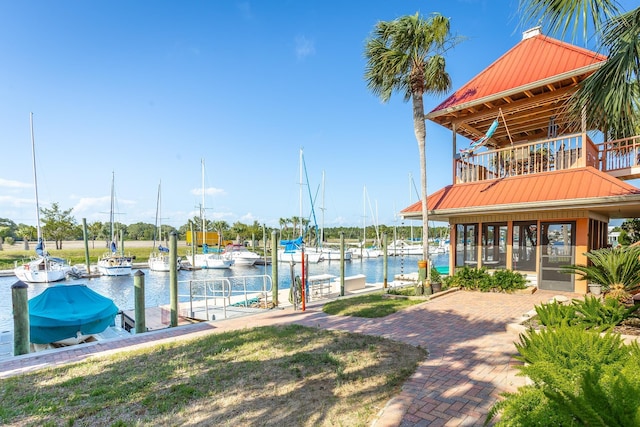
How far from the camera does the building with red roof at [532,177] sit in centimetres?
978

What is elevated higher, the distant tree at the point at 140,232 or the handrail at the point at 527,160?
the handrail at the point at 527,160

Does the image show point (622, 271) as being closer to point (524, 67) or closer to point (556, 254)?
point (556, 254)

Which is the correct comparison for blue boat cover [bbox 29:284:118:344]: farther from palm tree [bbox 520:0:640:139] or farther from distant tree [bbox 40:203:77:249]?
distant tree [bbox 40:203:77:249]

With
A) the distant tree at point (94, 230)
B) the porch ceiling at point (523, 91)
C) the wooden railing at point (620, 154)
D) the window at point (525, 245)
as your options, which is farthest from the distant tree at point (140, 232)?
the wooden railing at point (620, 154)

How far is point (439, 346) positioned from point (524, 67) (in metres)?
10.6

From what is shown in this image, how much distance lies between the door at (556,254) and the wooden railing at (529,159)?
Answer: 1.87 m

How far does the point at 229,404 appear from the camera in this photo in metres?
3.69

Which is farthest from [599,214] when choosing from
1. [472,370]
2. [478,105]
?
[472,370]

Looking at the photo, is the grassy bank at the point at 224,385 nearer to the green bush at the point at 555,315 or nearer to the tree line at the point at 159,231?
the green bush at the point at 555,315

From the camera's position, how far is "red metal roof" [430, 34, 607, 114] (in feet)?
33.9

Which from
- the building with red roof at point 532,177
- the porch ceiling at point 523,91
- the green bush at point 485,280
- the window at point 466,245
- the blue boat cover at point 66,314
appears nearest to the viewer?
the blue boat cover at point 66,314

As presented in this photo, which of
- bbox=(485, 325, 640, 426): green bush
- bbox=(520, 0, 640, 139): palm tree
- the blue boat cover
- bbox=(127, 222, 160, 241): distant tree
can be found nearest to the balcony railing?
bbox=(520, 0, 640, 139): palm tree

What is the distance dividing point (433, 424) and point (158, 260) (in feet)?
115

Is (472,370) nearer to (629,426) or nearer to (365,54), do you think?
(629,426)
